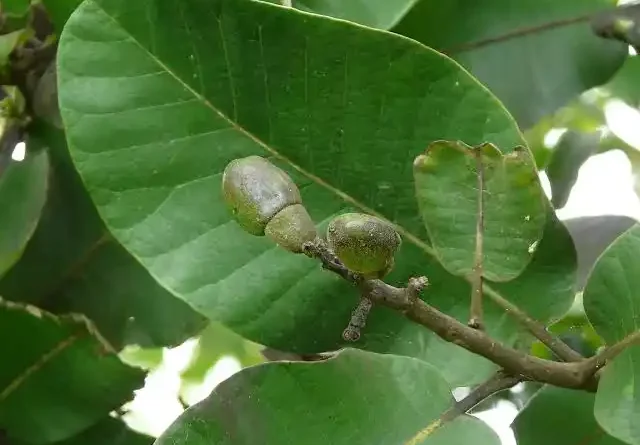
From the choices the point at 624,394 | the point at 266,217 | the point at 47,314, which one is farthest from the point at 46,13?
the point at 624,394

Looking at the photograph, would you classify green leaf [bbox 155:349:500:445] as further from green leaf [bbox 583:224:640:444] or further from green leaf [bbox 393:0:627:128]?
green leaf [bbox 393:0:627:128]

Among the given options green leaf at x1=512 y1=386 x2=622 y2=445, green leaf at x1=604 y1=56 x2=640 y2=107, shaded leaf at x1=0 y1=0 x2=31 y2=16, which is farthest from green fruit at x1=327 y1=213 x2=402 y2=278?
green leaf at x1=604 y1=56 x2=640 y2=107

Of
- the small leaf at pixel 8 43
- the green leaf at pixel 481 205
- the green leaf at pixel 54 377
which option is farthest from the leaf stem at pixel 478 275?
the small leaf at pixel 8 43

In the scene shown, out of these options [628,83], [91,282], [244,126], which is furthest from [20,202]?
[628,83]

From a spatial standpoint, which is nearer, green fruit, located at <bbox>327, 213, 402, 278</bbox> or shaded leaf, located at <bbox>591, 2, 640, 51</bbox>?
green fruit, located at <bbox>327, 213, 402, 278</bbox>

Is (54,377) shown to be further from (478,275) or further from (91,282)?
(478,275)

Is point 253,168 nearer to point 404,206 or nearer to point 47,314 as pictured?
point 404,206
